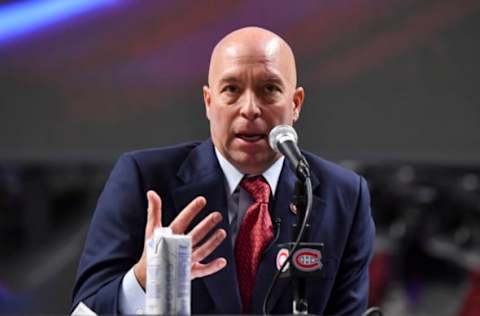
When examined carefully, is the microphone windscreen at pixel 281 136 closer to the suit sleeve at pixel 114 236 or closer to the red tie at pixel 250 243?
the red tie at pixel 250 243

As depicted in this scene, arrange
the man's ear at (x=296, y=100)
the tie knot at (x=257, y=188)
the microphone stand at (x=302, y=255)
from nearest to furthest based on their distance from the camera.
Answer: the microphone stand at (x=302, y=255) < the tie knot at (x=257, y=188) < the man's ear at (x=296, y=100)

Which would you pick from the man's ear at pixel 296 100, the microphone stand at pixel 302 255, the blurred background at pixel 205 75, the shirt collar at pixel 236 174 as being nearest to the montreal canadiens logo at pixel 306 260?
the microphone stand at pixel 302 255

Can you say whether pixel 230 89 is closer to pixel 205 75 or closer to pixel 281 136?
pixel 281 136

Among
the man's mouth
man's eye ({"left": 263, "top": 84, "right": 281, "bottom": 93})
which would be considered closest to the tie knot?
the man's mouth

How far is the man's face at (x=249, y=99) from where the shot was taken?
2.18 meters

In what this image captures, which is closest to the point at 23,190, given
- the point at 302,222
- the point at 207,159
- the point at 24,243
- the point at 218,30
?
the point at 24,243

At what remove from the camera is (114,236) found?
220 centimetres

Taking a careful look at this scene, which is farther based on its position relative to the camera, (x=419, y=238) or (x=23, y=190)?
(x=419, y=238)

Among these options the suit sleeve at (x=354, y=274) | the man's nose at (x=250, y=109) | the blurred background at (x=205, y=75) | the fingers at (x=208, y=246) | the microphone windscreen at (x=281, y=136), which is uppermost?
the blurred background at (x=205, y=75)

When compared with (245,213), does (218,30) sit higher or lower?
higher

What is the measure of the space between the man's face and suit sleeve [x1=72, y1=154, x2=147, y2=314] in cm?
27

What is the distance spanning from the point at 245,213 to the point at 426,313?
492 cm

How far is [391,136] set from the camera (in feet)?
16.0

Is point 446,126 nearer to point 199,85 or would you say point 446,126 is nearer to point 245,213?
point 199,85
